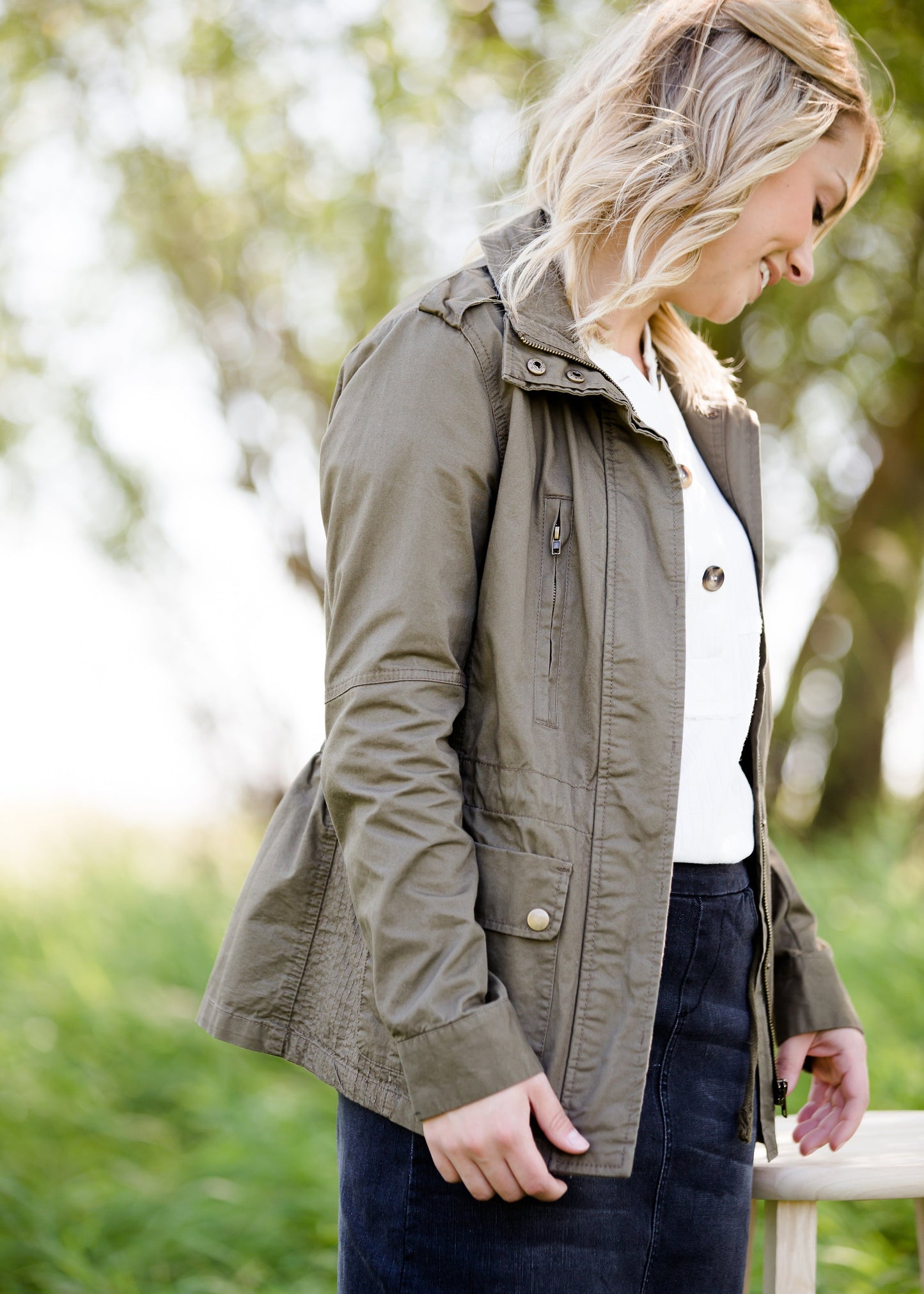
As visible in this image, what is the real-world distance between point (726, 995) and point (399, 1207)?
1.31 ft

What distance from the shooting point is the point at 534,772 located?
1117mm

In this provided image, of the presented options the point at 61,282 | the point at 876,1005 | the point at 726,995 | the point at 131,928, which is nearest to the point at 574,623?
the point at 726,995

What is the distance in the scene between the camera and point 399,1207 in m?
1.13

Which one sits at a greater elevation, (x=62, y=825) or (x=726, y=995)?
(x=726, y=995)

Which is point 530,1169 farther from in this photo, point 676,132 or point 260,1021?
point 676,132

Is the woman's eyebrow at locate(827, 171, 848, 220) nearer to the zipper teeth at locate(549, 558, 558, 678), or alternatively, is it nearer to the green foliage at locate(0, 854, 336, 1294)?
the zipper teeth at locate(549, 558, 558, 678)

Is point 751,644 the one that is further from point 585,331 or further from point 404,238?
point 404,238

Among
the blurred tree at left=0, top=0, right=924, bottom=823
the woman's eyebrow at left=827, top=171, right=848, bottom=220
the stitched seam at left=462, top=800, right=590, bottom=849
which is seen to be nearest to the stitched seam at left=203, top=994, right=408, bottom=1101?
the stitched seam at left=462, top=800, right=590, bottom=849

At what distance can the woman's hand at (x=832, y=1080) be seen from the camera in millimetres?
1479

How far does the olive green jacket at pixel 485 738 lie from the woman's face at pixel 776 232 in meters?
0.21

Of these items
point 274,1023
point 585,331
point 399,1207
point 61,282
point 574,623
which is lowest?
point 399,1207

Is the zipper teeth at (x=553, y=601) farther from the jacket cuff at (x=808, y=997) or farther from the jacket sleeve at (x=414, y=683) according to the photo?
the jacket cuff at (x=808, y=997)

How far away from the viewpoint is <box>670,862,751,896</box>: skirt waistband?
1.21 meters

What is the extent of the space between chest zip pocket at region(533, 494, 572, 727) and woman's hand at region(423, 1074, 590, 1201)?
34cm
